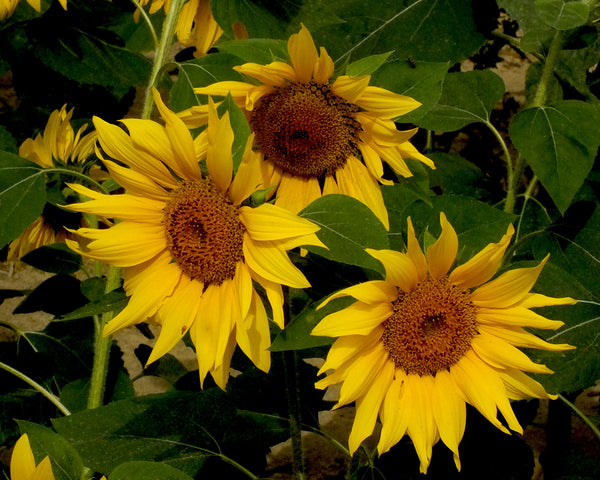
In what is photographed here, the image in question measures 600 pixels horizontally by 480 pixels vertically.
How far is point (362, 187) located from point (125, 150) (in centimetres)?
24

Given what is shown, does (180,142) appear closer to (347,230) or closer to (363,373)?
(347,230)

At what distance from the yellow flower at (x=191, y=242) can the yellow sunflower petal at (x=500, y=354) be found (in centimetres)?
21

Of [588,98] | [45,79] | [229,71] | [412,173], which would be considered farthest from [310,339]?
[45,79]

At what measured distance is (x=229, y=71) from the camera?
3.15 ft

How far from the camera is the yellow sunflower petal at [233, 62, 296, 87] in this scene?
2.49 feet

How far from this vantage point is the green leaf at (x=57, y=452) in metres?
A: 0.78

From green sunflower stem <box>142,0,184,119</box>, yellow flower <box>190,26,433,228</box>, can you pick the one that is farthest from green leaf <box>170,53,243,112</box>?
yellow flower <box>190,26,433,228</box>

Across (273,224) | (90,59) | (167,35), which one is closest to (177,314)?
(273,224)

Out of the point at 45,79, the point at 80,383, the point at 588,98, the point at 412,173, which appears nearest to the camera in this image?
the point at 412,173

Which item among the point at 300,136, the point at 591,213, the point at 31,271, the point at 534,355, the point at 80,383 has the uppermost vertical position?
the point at 300,136

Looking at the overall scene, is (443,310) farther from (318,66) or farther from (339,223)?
(318,66)

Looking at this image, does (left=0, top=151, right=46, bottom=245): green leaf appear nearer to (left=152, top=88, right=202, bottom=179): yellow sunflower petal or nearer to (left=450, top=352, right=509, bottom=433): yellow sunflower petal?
(left=152, top=88, right=202, bottom=179): yellow sunflower petal

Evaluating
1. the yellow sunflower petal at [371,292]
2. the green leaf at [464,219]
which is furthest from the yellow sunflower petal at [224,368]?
the green leaf at [464,219]

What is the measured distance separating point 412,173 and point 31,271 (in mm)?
1524
